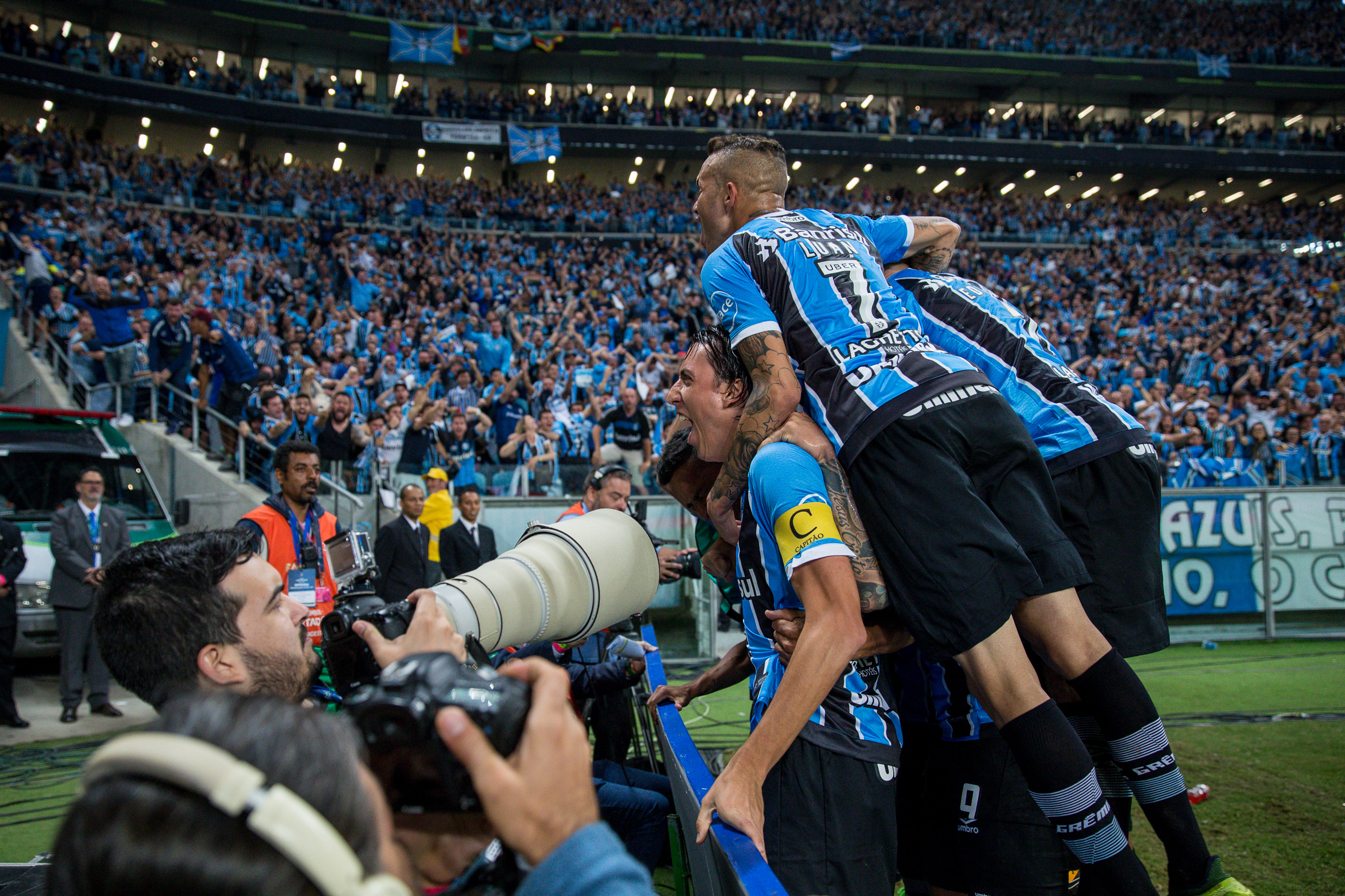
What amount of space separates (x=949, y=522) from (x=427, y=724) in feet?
4.95

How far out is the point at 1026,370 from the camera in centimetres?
285

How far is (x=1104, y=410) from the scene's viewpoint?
2762 mm

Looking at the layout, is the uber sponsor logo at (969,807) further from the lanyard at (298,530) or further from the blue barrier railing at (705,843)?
the lanyard at (298,530)

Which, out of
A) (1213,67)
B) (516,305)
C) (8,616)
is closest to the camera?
(8,616)

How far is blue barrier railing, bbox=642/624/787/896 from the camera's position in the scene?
1469 mm

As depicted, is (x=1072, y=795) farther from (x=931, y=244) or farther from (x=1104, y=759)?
(x=931, y=244)

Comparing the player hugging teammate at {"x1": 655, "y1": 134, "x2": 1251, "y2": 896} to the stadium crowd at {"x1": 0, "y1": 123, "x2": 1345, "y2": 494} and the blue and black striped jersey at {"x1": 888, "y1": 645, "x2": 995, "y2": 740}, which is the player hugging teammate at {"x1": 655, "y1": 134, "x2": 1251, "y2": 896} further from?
the stadium crowd at {"x1": 0, "y1": 123, "x2": 1345, "y2": 494}

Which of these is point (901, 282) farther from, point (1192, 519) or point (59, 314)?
point (59, 314)

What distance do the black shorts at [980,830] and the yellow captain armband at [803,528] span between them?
97cm

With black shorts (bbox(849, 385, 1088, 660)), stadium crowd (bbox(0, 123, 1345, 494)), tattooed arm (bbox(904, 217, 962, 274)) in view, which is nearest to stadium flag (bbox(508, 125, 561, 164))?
stadium crowd (bbox(0, 123, 1345, 494))

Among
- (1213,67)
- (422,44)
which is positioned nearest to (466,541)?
(422,44)

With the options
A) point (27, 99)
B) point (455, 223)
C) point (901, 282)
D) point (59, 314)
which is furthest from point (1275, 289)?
point (27, 99)

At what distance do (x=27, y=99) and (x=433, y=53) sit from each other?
13984mm

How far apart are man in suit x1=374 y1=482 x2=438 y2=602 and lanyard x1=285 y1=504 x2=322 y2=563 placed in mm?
1438
